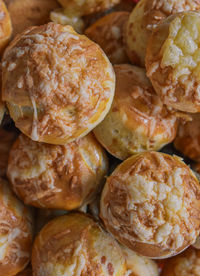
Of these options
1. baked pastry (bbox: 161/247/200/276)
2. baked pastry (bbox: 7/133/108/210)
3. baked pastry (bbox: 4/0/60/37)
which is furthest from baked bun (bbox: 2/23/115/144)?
baked pastry (bbox: 161/247/200/276)

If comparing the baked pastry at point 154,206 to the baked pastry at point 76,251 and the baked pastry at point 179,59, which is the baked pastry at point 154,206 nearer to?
the baked pastry at point 76,251

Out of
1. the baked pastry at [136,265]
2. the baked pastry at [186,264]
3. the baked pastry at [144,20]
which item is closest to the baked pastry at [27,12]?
the baked pastry at [144,20]

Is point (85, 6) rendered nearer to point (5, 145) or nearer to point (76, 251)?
point (5, 145)

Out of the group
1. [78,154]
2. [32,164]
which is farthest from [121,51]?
[32,164]

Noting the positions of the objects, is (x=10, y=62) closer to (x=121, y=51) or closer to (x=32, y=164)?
(x=32, y=164)

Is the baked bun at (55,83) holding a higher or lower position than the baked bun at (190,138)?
higher

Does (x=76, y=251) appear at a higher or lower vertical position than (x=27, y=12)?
lower

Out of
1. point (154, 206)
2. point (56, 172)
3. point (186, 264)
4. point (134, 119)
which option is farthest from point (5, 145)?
point (186, 264)
